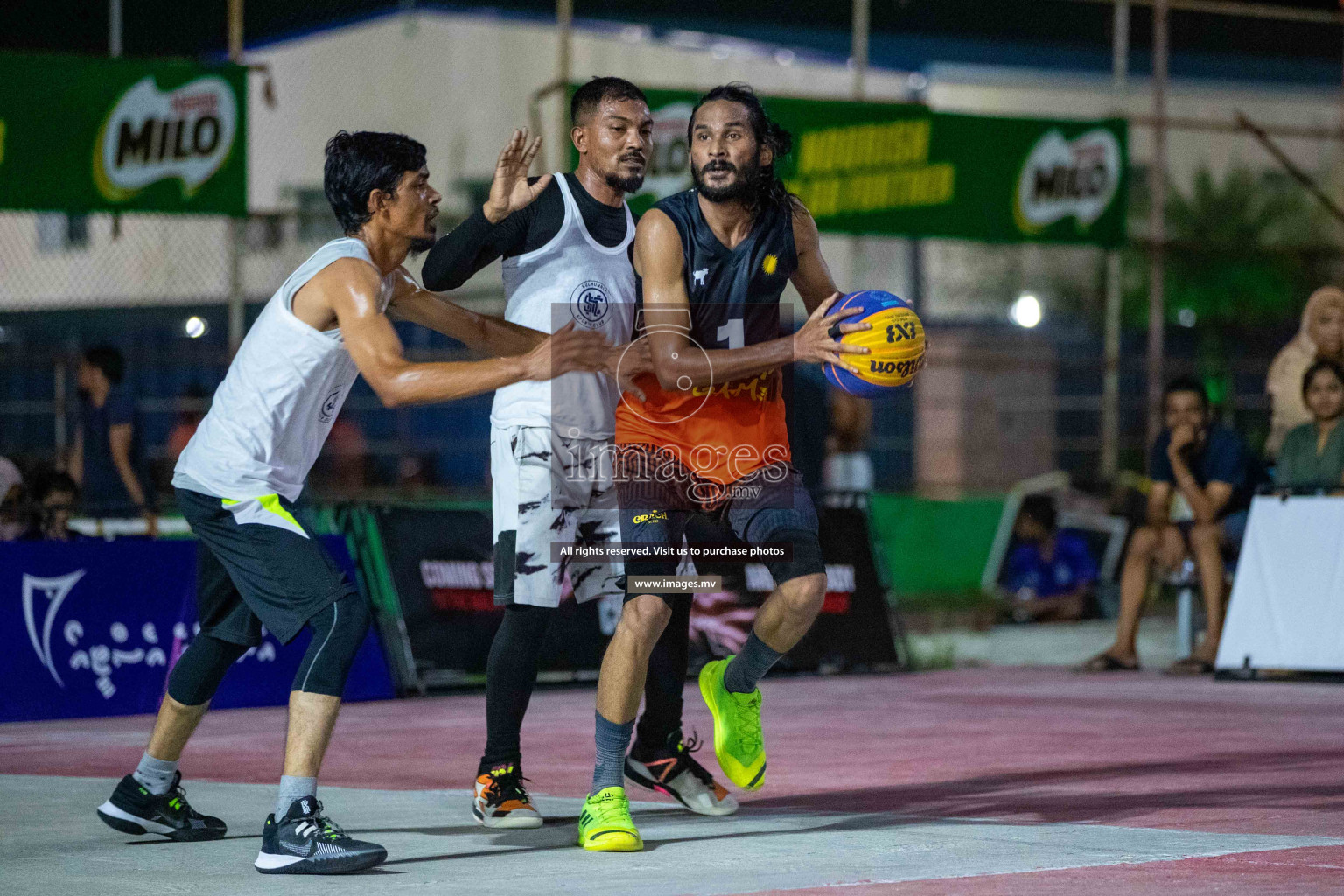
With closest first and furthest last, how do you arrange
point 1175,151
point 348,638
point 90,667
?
point 348,638 → point 90,667 → point 1175,151

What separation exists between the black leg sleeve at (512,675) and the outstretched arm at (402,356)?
4.28 feet

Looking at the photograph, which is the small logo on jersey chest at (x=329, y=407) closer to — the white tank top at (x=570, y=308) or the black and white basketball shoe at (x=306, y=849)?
the white tank top at (x=570, y=308)

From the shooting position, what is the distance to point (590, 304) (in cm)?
648

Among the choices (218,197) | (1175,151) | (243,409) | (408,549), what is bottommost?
(408,549)

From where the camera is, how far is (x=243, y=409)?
560cm

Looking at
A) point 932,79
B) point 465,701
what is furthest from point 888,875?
point 932,79

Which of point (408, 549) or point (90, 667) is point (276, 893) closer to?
point (90, 667)

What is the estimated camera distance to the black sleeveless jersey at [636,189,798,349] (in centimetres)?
596

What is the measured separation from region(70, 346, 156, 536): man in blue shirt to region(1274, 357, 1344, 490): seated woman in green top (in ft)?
24.4

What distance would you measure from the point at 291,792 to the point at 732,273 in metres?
2.12

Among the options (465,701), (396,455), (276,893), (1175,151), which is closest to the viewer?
(276,893)

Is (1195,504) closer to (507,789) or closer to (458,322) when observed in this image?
(507,789)

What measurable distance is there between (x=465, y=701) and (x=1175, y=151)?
22.2m

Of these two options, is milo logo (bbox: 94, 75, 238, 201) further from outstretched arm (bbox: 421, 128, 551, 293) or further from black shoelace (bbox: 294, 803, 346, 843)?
black shoelace (bbox: 294, 803, 346, 843)
